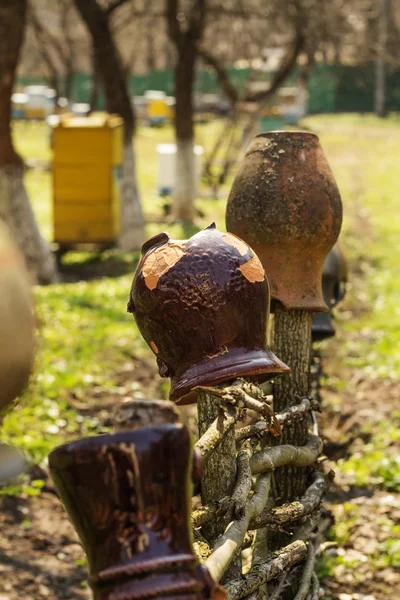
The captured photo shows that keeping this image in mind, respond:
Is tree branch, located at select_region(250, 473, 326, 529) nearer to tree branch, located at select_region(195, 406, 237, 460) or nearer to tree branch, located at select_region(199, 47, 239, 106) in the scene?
tree branch, located at select_region(195, 406, 237, 460)

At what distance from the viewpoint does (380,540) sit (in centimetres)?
433

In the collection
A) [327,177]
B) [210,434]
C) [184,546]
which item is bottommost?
[210,434]

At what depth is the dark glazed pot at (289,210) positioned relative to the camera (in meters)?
2.63

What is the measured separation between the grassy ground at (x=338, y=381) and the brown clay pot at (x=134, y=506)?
5.1 inches

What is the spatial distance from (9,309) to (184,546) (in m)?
0.56

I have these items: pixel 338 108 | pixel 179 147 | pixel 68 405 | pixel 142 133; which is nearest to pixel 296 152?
pixel 68 405

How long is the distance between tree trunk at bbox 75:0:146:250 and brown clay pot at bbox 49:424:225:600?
1062 cm

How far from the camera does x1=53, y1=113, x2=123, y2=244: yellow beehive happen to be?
1111cm

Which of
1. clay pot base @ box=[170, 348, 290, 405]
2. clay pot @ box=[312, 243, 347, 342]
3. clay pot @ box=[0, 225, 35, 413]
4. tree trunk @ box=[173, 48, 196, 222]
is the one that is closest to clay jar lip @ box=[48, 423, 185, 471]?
clay pot @ box=[0, 225, 35, 413]

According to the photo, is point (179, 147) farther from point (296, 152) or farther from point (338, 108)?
point (338, 108)

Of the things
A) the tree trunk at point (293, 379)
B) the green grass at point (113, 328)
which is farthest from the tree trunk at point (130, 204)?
the tree trunk at point (293, 379)

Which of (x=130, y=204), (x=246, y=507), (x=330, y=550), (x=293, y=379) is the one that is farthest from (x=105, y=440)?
(x=130, y=204)

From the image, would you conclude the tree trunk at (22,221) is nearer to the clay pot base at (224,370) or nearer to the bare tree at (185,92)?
the bare tree at (185,92)

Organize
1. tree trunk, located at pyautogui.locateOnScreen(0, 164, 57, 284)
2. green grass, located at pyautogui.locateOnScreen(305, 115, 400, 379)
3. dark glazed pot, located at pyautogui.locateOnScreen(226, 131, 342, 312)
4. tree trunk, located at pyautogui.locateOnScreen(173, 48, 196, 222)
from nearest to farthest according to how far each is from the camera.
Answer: dark glazed pot, located at pyautogui.locateOnScreen(226, 131, 342, 312) < green grass, located at pyautogui.locateOnScreen(305, 115, 400, 379) < tree trunk, located at pyautogui.locateOnScreen(0, 164, 57, 284) < tree trunk, located at pyautogui.locateOnScreen(173, 48, 196, 222)
